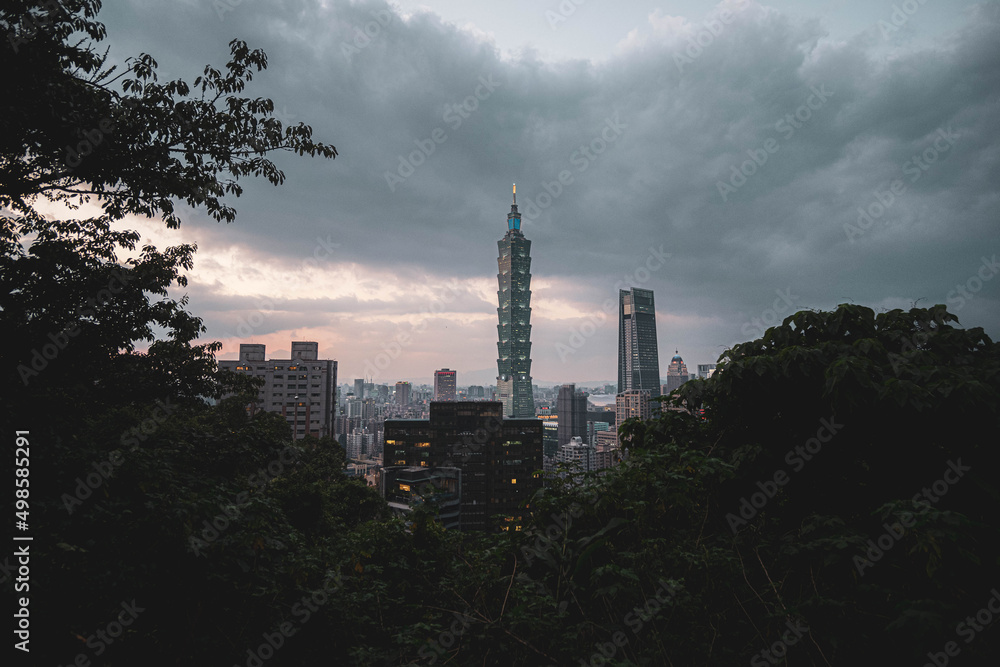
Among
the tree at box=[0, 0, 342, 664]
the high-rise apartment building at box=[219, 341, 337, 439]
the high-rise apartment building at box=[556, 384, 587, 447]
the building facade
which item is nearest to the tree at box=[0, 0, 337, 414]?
the tree at box=[0, 0, 342, 664]

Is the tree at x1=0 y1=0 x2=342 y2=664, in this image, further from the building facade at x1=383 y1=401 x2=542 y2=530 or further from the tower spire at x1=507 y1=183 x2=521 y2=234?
the tower spire at x1=507 y1=183 x2=521 y2=234

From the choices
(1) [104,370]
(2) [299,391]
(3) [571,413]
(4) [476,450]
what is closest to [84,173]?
(1) [104,370]

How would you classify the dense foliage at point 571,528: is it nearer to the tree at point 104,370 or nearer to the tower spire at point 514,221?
the tree at point 104,370

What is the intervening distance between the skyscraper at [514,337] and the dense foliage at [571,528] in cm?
15865

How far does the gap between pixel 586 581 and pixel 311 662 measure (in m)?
2.33

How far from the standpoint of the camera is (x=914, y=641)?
208 centimetres

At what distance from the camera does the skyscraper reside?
16338 centimetres

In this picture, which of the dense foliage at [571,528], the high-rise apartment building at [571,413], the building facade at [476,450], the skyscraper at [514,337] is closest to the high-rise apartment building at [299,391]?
the building facade at [476,450]

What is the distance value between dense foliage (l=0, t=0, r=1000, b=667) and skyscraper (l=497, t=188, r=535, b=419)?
15865cm

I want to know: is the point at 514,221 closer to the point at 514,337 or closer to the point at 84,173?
the point at 514,337

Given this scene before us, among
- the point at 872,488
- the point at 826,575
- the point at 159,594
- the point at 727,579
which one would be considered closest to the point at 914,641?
the point at 826,575

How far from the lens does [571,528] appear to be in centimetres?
374

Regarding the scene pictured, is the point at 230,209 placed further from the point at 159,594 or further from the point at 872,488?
the point at 872,488

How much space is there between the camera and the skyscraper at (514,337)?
163 meters
